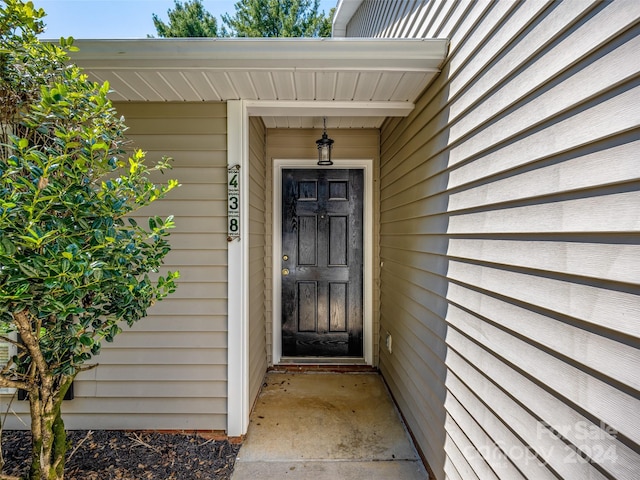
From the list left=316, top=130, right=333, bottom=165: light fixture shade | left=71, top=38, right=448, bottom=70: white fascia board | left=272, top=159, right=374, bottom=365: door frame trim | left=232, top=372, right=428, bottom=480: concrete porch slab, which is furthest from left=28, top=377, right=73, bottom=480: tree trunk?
left=316, top=130, right=333, bottom=165: light fixture shade

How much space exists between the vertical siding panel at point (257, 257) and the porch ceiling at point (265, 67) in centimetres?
65

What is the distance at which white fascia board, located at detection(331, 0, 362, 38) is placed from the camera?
4.44 m

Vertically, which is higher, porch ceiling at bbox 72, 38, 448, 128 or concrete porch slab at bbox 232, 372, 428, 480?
porch ceiling at bbox 72, 38, 448, 128

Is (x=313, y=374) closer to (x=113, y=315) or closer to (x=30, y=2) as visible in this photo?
(x=113, y=315)

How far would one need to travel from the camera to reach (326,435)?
2.21m

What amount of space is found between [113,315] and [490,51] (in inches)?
75.4

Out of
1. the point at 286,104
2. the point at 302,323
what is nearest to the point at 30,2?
the point at 286,104

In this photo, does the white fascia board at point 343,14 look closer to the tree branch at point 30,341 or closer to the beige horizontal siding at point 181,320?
the beige horizontal siding at point 181,320

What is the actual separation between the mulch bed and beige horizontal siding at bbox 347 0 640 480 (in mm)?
1293

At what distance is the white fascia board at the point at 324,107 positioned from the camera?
216cm

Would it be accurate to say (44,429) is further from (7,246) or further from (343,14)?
(343,14)

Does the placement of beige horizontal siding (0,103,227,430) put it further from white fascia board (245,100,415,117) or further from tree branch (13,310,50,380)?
tree branch (13,310,50,380)

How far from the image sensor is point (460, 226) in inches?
59.4

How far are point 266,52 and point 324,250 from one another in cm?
201
